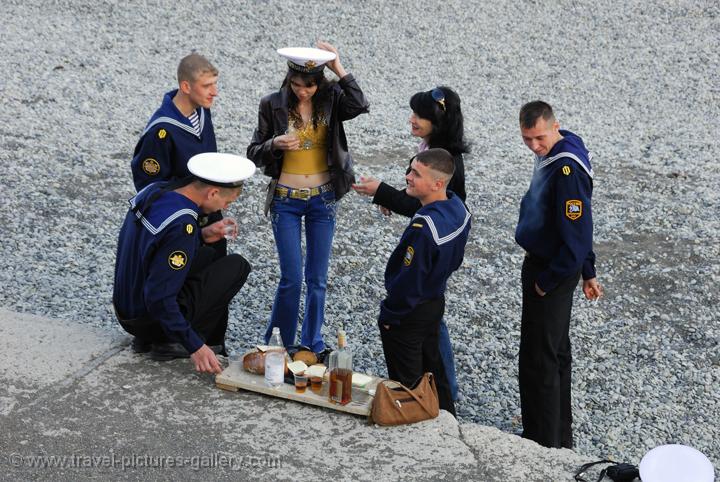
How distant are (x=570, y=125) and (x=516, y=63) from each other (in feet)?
10.4

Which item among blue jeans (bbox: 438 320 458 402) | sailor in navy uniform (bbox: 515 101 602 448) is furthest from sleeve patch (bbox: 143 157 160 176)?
sailor in navy uniform (bbox: 515 101 602 448)

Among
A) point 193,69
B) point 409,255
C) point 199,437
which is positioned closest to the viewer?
point 199,437

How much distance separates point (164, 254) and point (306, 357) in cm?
105

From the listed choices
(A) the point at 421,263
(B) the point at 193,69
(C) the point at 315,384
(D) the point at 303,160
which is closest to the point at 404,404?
(C) the point at 315,384

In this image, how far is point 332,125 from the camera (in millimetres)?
6039

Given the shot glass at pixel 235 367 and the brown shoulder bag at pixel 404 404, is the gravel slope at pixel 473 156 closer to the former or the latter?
the brown shoulder bag at pixel 404 404

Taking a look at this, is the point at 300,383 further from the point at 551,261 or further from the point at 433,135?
the point at 433,135

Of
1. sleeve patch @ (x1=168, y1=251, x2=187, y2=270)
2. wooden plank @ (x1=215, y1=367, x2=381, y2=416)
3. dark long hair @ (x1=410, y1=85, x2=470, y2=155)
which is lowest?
wooden plank @ (x1=215, y1=367, x2=381, y2=416)

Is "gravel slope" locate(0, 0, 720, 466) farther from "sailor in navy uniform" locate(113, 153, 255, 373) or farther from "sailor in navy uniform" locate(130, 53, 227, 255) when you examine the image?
"sailor in navy uniform" locate(130, 53, 227, 255)

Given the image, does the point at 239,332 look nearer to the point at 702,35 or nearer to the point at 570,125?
the point at 570,125

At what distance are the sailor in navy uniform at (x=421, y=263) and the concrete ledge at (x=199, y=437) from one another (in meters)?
0.58

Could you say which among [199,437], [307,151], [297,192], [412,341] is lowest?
[199,437]

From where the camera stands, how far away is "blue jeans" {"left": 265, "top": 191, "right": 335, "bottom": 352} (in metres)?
5.97

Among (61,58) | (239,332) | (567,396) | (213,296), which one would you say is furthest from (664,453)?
(61,58)
